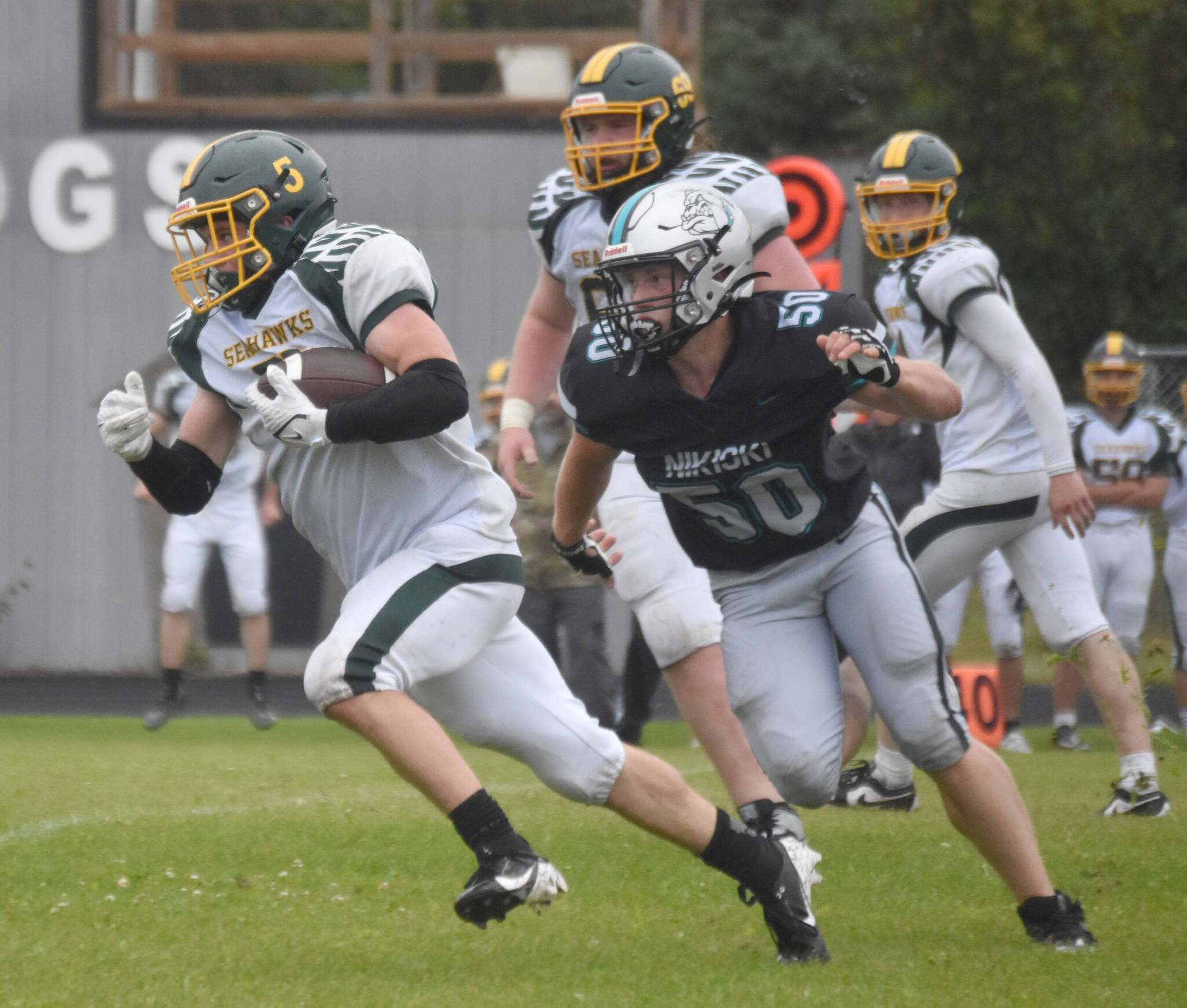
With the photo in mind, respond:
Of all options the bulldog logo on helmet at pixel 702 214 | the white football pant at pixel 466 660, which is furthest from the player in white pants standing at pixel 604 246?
the white football pant at pixel 466 660

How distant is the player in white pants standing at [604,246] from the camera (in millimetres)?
4785

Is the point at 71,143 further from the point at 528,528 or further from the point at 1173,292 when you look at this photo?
the point at 1173,292

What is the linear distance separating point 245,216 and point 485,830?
1.46 m

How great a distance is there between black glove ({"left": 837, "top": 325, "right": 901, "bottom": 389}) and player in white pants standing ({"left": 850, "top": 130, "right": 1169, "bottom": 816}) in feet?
6.75

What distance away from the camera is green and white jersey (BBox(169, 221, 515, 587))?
393cm

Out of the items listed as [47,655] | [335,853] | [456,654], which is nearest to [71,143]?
[47,655]

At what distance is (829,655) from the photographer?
4.25 metres

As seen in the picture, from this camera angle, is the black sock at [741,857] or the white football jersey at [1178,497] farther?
the white football jersey at [1178,497]

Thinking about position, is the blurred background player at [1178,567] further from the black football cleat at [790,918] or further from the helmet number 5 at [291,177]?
the helmet number 5 at [291,177]

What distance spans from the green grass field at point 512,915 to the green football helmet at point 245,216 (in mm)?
1494

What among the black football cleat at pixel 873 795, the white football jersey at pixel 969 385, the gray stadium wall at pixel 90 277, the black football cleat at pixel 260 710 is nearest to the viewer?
the white football jersey at pixel 969 385

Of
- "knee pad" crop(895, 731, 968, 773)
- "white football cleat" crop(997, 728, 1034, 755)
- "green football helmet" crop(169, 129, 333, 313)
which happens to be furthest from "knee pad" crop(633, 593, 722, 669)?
"white football cleat" crop(997, 728, 1034, 755)

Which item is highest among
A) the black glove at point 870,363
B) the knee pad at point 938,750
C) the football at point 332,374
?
the black glove at point 870,363

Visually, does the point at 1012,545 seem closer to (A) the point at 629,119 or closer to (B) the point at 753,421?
(A) the point at 629,119
